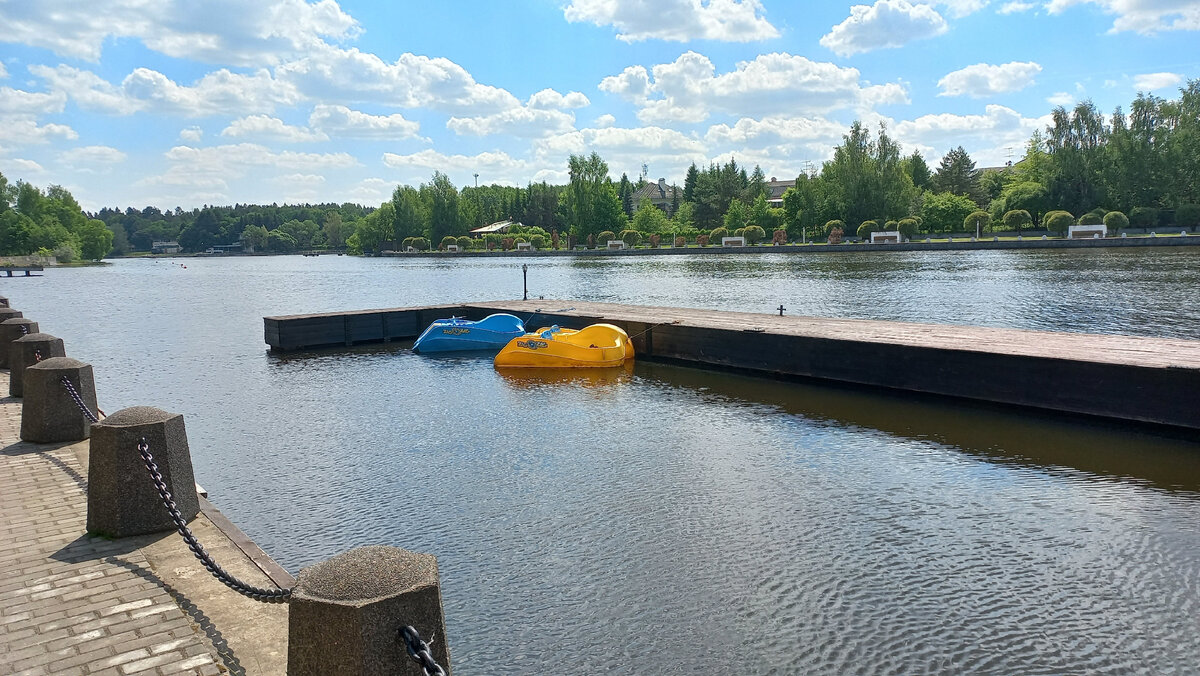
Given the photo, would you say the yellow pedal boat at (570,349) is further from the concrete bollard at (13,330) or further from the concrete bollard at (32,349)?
the concrete bollard at (32,349)

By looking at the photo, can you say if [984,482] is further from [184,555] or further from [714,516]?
[184,555]

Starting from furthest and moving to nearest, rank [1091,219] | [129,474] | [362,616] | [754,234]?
[754,234] < [1091,219] < [129,474] < [362,616]

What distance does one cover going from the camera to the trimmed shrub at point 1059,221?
78938mm

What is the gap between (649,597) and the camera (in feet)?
23.4

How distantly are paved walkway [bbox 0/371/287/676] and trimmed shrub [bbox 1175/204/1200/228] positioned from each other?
3595 inches

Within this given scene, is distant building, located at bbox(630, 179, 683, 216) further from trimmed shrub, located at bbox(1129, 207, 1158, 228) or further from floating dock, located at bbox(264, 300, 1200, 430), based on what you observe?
floating dock, located at bbox(264, 300, 1200, 430)

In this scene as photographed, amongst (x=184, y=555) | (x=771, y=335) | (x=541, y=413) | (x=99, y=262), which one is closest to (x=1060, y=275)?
(x=771, y=335)

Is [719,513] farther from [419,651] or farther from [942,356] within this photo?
[942,356]

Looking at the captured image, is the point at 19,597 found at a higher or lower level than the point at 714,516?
higher

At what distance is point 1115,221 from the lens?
249 feet

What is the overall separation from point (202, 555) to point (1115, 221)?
88373 mm

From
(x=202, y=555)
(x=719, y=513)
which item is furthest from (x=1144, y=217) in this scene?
(x=202, y=555)

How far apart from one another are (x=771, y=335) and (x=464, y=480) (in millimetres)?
9306

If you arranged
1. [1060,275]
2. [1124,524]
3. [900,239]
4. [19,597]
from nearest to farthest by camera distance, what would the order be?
[19,597] → [1124,524] → [1060,275] → [900,239]
